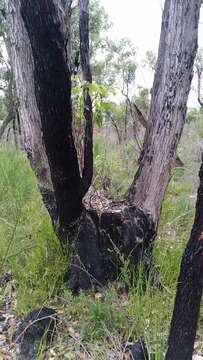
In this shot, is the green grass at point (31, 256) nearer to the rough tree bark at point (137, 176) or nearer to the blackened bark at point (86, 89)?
the rough tree bark at point (137, 176)

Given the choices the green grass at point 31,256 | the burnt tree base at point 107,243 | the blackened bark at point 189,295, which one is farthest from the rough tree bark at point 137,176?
the blackened bark at point 189,295

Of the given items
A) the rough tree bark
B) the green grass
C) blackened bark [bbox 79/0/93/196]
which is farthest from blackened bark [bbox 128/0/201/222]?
the green grass

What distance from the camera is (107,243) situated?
2.43 m

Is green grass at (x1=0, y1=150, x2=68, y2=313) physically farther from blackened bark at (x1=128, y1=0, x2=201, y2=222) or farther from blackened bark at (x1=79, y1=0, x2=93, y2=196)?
blackened bark at (x1=128, y1=0, x2=201, y2=222)

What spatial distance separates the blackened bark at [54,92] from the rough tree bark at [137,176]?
0.01 meters

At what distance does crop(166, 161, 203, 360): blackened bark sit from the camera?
4.22ft

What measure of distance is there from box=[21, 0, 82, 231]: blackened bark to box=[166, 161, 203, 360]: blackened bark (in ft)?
2.80

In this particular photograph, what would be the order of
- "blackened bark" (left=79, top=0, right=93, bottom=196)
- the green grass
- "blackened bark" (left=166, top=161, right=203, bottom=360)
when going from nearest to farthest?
"blackened bark" (left=166, top=161, right=203, bottom=360), "blackened bark" (left=79, top=0, right=93, bottom=196), the green grass

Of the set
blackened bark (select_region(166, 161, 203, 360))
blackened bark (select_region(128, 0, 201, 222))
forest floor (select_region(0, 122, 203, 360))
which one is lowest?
forest floor (select_region(0, 122, 203, 360))

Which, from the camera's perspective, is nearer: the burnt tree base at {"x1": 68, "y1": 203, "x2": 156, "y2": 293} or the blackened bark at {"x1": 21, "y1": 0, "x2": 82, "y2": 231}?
the blackened bark at {"x1": 21, "y1": 0, "x2": 82, "y2": 231}

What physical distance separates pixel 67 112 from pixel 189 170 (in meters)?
2.85

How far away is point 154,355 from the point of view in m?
1.71

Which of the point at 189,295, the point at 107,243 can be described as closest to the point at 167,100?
the point at 107,243

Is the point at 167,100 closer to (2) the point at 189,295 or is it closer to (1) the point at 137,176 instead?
(1) the point at 137,176
